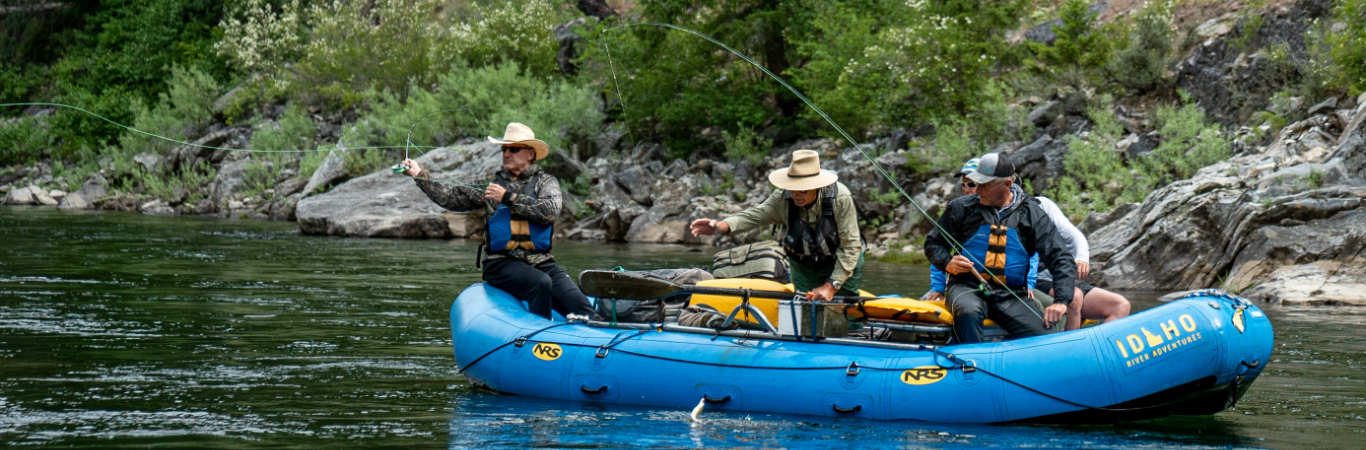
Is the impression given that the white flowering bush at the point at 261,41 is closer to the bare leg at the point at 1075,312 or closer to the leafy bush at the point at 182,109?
the leafy bush at the point at 182,109

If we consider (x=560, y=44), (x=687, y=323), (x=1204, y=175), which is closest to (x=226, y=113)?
(x=560, y=44)

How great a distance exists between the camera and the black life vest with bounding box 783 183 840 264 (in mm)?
6402

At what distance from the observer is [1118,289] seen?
1263cm

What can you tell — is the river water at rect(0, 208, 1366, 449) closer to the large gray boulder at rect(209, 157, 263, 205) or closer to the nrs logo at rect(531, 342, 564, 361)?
the nrs logo at rect(531, 342, 564, 361)

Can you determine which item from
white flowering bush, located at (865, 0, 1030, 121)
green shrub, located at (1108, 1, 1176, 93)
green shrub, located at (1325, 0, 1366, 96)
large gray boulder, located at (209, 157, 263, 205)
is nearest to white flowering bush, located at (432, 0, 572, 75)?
large gray boulder, located at (209, 157, 263, 205)

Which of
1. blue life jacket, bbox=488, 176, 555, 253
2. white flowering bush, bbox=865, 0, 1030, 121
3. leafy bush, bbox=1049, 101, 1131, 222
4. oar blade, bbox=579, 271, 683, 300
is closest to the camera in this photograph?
oar blade, bbox=579, 271, 683, 300

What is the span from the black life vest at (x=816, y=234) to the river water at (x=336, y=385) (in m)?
1.04

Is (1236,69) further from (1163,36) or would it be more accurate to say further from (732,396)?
(732,396)

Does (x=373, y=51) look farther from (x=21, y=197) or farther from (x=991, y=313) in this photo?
(x=991, y=313)

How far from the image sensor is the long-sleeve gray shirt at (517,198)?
6.75m

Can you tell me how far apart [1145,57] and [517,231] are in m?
15.6

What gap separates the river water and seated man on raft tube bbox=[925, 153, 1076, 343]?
0.57 meters

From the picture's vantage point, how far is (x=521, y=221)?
689 centimetres

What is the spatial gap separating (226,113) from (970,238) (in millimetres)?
33047
